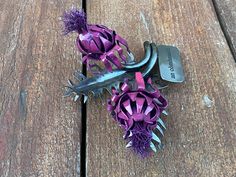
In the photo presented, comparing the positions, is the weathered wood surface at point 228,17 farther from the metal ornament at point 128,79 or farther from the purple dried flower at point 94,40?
the purple dried flower at point 94,40

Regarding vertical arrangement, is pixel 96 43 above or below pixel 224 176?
above

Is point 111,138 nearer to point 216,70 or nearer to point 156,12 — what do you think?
point 216,70

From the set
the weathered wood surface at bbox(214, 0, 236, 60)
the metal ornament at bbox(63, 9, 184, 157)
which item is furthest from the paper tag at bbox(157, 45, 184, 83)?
the weathered wood surface at bbox(214, 0, 236, 60)

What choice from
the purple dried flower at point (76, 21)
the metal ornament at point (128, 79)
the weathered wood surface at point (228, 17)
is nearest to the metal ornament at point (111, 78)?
the metal ornament at point (128, 79)

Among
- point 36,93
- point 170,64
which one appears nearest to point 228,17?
point 170,64

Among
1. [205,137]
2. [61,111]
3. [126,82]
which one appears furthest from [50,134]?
[205,137]

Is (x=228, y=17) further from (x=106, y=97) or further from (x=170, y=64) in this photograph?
(x=106, y=97)

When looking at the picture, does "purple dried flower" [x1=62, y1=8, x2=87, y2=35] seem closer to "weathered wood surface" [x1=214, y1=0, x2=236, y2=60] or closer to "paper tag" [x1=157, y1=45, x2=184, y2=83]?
"paper tag" [x1=157, y1=45, x2=184, y2=83]
